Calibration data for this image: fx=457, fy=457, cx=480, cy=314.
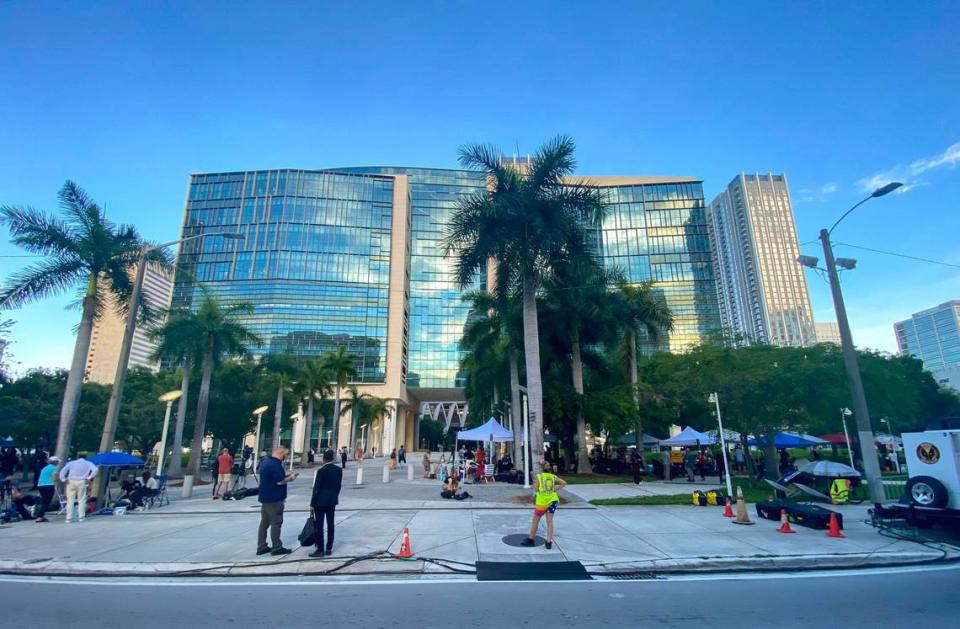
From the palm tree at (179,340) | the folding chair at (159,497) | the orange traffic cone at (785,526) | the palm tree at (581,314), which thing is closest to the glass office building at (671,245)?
the palm tree at (581,314)

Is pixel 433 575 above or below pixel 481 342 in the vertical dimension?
below

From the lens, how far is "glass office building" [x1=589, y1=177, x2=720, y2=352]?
82.8 m

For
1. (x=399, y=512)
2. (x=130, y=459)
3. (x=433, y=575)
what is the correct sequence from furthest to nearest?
(x=130, y=459), (x=399, y=512), (x=433, y=575)

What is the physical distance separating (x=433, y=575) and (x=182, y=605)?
133 inches

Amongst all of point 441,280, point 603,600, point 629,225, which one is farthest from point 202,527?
point 629,225

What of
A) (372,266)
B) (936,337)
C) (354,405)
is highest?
(372,266)

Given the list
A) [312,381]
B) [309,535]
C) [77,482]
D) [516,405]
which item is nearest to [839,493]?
[309,535]

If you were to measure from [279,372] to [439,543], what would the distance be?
112ft

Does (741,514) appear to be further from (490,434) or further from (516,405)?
(516,405)

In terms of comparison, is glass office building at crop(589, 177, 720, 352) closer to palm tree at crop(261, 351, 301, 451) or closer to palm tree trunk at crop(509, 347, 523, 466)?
palm tree trunk at crop(509, 347, 523, 466)

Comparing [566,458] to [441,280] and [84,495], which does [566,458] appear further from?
[441,280]

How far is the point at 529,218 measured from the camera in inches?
718

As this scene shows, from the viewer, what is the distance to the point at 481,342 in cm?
3155

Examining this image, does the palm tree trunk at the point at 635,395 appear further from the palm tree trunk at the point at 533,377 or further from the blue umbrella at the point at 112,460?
the blue umbrella at the point at 112,460
